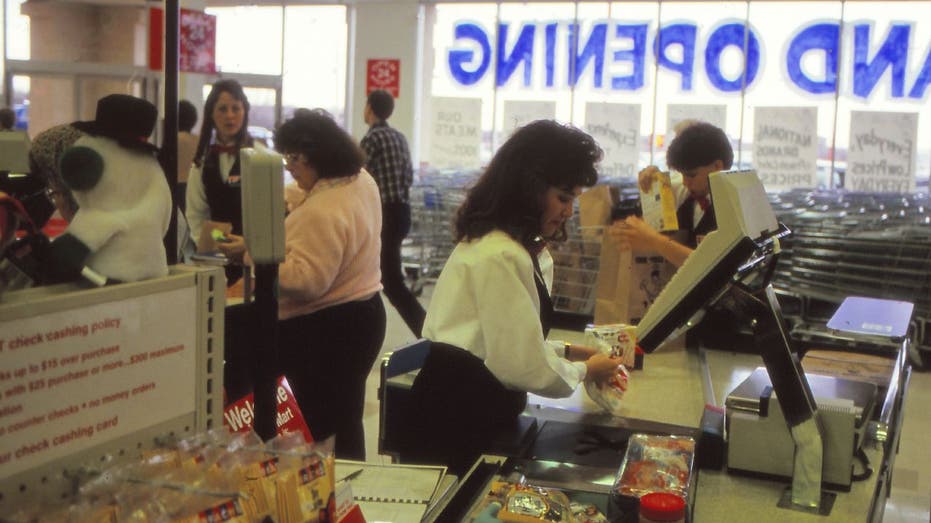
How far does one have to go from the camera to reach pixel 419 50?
38.6 feet

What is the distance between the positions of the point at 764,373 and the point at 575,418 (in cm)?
47

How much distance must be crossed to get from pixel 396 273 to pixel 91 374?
5.19 m

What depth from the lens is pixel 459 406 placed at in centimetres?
225

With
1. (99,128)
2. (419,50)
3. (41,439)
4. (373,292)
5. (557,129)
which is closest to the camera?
(41,439)

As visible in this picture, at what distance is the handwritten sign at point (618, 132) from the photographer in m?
9.65

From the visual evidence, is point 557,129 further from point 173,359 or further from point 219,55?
point 219,55

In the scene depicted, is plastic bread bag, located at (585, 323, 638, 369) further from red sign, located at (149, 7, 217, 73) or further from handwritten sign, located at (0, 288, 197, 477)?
red sign, located at (149, 7, 217, 73)

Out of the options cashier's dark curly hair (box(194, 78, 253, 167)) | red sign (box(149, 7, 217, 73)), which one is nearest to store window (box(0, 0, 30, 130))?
red sign (box(149, 7, 217, 73))

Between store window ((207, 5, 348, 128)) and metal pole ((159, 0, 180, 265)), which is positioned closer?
metal pole ((159, 0, 180, 265))

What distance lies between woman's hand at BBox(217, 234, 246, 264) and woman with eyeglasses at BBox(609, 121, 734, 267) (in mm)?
1367

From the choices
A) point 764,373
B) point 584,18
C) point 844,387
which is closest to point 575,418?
point 764,373

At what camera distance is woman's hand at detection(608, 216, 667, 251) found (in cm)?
313

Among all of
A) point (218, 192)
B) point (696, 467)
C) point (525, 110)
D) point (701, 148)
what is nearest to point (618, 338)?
point (696, 467)

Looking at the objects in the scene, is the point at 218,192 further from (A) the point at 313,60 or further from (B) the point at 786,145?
→ (A) the point at 313,60
